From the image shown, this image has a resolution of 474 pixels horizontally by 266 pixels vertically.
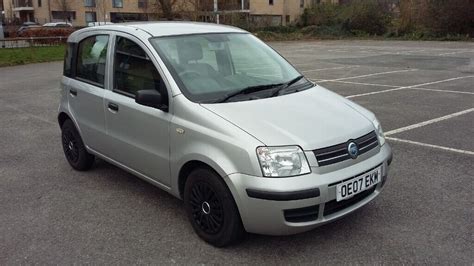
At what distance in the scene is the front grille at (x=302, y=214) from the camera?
312cm

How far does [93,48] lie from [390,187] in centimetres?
341

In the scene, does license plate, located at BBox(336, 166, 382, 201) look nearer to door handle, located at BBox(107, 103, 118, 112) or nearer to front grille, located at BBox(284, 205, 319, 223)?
front grille, located at BBox(284, 205, 319, 223)

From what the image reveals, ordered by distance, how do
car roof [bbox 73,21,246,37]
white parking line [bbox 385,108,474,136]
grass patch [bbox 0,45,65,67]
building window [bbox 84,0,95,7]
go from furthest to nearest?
1. building window [bbox 84,0,95,7]
2. grass patch [bbox 0,45,65,67]
3. white parking line [bbox 385,108,474,136]
4. car roof [bbox 73,21,246,37]

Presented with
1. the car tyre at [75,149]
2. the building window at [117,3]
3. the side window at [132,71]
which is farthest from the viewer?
the building window at [117,3]

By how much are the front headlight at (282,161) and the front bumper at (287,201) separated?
46 millimetres

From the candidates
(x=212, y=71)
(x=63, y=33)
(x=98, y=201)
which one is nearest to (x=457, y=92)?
(x=212, y=71)

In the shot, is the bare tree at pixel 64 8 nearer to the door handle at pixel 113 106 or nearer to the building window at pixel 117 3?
the building window at pixel 117 3

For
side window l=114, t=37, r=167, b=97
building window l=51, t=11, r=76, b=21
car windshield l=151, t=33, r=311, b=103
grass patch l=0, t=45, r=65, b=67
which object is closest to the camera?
car windshield l=151, t=33, r=311, b=103

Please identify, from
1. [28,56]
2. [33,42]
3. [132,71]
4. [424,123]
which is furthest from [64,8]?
[132,71]

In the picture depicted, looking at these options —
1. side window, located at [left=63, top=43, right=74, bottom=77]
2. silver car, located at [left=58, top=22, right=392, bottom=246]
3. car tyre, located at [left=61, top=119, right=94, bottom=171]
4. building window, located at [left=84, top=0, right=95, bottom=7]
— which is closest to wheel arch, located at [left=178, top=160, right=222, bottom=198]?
silver car, located at [left=58, top=22, right=392, bottom=246]

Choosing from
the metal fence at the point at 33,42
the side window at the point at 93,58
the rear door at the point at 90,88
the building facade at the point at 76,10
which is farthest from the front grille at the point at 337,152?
the building facade at the point at 76,10

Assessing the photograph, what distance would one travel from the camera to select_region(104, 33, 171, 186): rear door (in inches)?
151

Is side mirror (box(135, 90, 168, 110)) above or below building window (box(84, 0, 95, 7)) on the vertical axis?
below

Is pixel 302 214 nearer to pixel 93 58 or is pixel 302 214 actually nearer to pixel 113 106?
pixel 113 106
